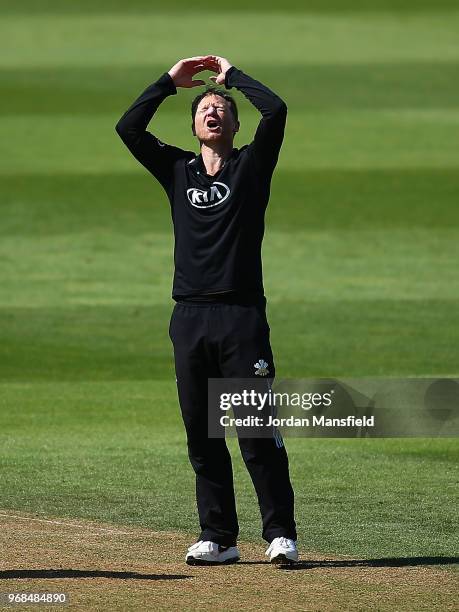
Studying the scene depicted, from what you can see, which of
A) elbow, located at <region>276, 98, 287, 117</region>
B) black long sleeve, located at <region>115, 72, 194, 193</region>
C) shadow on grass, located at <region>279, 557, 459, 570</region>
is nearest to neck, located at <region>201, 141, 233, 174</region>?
black long sleeve, located at <region>115, 72, 194, 193</region>

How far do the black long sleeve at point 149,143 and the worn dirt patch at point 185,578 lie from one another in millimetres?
1665

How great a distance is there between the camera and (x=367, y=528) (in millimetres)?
7289

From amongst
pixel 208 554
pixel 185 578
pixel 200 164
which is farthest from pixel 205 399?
pixel 200 164

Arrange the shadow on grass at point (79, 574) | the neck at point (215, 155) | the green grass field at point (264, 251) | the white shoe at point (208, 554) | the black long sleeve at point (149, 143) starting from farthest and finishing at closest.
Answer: the green grass field at point (264, 251) < the black long sleeve at point (149, 143) < the neck at point (215, 155) < the white shoe at point (208, 554) < the shadow on grass at point (79, 574)

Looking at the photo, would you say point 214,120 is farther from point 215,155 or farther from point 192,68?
point 192,68

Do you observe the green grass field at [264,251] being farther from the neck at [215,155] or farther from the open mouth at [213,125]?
the open mouth at [213,125]

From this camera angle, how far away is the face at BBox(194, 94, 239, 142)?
637cm

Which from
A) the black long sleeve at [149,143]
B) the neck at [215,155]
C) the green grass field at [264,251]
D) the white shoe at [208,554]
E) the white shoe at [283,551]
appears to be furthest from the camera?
the green grass field at [264,251]

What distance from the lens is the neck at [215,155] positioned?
6.43m

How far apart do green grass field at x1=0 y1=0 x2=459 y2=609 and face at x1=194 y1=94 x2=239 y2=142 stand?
6.42 ft

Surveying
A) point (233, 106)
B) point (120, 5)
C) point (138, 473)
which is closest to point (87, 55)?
point (120, 5)

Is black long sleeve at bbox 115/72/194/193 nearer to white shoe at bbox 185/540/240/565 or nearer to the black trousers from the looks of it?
the black trousers

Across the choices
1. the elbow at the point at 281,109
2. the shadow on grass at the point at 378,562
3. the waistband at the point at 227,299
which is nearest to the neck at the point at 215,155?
the elbow at the point at 281,109

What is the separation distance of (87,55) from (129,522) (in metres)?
23.5
